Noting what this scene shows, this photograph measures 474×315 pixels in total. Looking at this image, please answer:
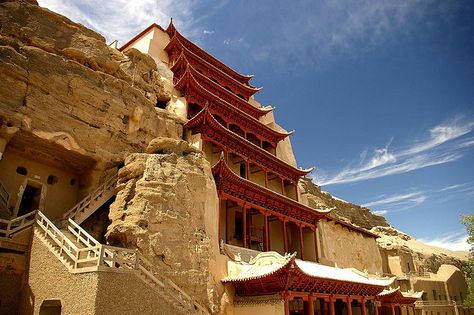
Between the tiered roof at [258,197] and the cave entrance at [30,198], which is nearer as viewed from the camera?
the cave entrance at [30,198]

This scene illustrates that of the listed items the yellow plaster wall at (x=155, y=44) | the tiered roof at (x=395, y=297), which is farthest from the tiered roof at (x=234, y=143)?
the tiered roof at (x=395, y=297)

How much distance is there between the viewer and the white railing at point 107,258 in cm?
1111

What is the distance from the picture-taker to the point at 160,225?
1489cm

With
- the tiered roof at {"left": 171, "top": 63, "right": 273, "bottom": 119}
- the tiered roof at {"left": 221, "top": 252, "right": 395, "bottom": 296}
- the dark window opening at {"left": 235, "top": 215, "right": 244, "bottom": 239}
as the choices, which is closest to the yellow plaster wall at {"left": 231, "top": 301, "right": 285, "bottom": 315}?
the tiered roof at {"left": 221, "top": 252, "right": 395, "bottom": 296}

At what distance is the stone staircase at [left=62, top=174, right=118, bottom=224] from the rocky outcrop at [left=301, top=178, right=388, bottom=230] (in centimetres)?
3124

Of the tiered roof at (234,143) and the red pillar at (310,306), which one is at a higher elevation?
the tiered roof at (234,143)

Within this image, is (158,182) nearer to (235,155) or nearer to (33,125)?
(33,125)

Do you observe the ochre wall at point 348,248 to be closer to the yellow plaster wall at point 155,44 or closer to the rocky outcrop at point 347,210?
the rocky outcrop at point 347,210

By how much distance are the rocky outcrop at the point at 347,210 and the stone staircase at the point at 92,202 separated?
3124 cm

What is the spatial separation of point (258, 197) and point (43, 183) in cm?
1233

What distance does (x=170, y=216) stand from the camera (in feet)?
50.3

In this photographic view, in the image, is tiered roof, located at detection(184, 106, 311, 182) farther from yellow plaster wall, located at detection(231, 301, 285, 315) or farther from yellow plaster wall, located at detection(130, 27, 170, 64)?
yellow plaster wall, located at detection(231, 301, 285, 315)

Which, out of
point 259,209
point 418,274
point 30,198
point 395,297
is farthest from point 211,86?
point 418,274

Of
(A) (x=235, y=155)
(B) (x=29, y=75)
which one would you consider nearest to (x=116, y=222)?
(B) (x=29, y=75)
